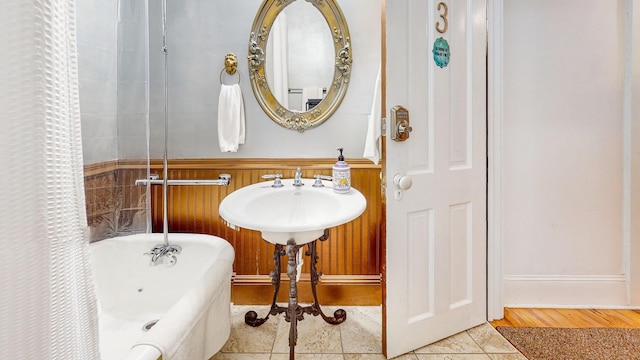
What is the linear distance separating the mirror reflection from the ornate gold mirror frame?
3 cm

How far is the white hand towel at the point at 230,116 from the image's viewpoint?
1980 millimetres

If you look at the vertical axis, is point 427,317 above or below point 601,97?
below

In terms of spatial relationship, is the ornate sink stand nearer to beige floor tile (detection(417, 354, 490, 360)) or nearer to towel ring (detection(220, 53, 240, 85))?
beige floor tile (detection(417, 354, 490, 360))

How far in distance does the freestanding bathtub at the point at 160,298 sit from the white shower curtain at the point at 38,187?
34 centimetres

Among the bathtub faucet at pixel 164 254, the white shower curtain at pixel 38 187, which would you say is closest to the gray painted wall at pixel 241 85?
the bathtub faucet at pixel 164 254

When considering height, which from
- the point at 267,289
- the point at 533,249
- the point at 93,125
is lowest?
the point at 267,289

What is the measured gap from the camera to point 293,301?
1565 millimetres

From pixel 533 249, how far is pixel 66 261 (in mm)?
2352

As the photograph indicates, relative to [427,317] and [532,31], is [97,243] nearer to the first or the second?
[427,317]

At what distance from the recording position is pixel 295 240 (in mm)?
1405

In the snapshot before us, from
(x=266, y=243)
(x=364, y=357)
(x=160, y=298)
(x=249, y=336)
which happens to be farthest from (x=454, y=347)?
(x=160, y=298)

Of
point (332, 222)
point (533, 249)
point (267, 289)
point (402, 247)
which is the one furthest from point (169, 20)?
point (533, 249)

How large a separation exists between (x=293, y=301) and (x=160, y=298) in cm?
63

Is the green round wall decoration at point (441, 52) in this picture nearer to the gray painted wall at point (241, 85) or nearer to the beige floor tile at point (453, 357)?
the gray painted wall at point (241, 85)
